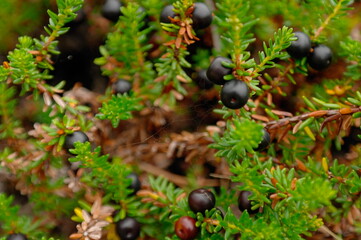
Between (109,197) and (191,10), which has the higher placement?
(191,10)

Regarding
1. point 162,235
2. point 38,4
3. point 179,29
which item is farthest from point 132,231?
point 38,4

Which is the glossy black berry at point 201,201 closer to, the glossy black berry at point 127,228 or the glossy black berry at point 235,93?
the glossy black berry at point 127,228

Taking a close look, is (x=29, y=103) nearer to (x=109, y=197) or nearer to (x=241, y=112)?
(x=109, y=197)

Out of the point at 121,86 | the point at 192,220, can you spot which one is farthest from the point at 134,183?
the point at 121,86

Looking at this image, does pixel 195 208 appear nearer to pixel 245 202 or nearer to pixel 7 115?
pixel 245 202

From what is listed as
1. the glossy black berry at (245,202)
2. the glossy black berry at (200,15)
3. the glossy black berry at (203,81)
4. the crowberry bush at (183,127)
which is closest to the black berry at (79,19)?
the crowberry bush at (183,127)

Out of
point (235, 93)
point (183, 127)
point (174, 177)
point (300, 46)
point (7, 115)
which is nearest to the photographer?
point (235, 93)

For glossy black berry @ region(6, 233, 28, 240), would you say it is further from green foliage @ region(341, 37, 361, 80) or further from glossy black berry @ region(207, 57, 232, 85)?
green foliage @ region(341, 37, 361, 80)

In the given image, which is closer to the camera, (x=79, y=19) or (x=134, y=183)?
(x=134, y=183)
